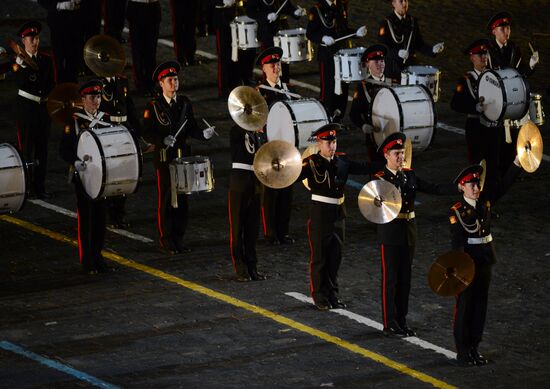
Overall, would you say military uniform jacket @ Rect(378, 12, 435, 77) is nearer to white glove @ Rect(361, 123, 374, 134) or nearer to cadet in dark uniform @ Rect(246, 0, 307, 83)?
cadet in dark uniform @ Rect(246, 0, 307, 83)

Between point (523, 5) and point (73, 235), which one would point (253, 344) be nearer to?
point (73, 235)

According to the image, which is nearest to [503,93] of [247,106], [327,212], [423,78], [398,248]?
[423,78]

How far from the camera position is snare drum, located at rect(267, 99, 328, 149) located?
20094mm

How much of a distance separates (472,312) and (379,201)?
4.38 feet

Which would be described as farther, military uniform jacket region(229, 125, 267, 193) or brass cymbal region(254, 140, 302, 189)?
military uniform jacket region(229, 125, 267, 193)

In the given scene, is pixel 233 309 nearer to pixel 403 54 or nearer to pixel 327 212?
pixel 327 212

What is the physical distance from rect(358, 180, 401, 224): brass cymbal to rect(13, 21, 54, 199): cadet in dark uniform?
596 cm

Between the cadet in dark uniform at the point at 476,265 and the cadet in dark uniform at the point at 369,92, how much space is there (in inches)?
153

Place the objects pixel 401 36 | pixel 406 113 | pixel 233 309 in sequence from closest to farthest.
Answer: pixel 233 309 < pixel 406 113 < pixel 401 36

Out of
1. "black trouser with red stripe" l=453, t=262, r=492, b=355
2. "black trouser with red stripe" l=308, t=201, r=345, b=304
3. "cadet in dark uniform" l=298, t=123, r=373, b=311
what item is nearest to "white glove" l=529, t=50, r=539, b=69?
"cadet in dark uniform" l=298, t=123, r=373, b=311

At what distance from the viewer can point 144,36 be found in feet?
84.6

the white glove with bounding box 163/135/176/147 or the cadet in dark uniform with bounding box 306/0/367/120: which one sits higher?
the cadet in dark uniform with bounding box 306/0/367/120

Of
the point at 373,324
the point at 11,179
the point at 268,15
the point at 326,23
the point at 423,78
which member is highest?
the point at 268,15

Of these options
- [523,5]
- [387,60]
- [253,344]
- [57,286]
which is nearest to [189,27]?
[387,60]
